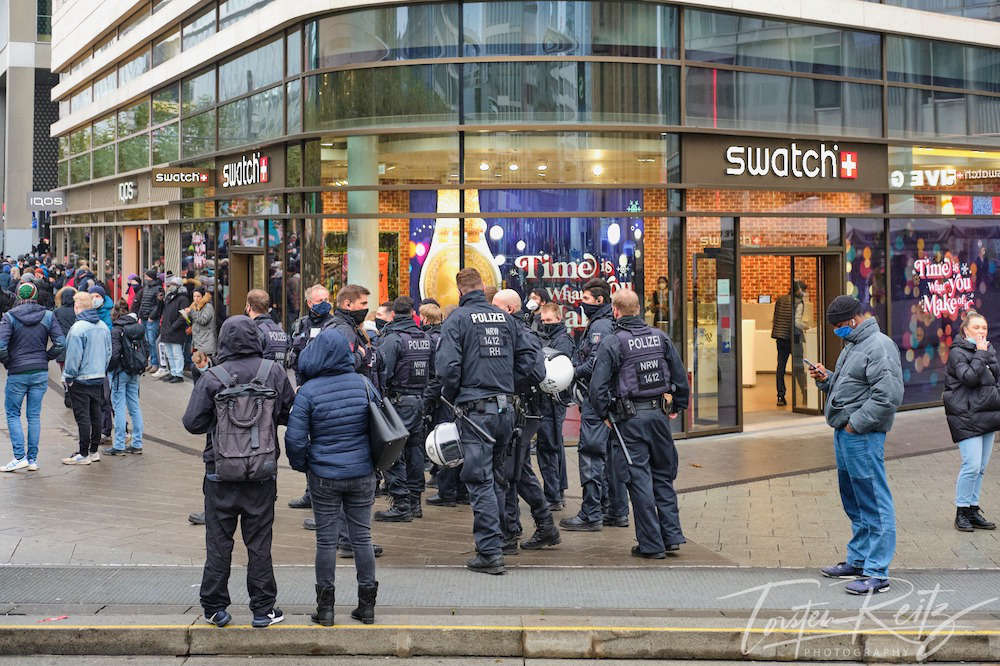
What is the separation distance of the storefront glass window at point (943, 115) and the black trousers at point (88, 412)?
36.3 feet

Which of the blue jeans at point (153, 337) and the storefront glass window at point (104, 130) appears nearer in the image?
the blue jeans at point (153, 337)

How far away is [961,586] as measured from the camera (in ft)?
26.2

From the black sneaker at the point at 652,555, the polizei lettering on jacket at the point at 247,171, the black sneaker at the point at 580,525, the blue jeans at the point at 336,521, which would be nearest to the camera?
the blue jeans at the point at 336,521

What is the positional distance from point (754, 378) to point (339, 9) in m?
8.72

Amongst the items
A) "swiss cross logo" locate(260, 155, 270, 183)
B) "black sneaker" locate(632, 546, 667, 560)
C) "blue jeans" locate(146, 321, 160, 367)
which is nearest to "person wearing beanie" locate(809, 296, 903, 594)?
"black sneaker" locate(632, 546, 667, 560)

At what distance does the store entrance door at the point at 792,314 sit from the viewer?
1661 cm

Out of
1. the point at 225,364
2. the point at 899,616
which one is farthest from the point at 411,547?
the point at 899,616

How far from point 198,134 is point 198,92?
857 millimetres

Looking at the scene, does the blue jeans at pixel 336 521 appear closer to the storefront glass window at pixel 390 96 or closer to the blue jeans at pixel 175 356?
the storefront glass window at pixel 390 96

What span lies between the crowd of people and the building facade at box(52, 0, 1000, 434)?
278cm

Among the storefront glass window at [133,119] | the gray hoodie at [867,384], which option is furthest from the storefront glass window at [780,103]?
the storefront glass window at [133,119]

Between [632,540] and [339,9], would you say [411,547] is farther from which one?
[339,9]

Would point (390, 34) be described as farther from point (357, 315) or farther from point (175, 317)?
point (175, 317)

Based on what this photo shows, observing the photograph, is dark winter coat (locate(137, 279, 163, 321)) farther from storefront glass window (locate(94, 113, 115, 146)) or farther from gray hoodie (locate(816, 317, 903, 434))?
gray hoodie (locate(816, 317, 903, 434))
